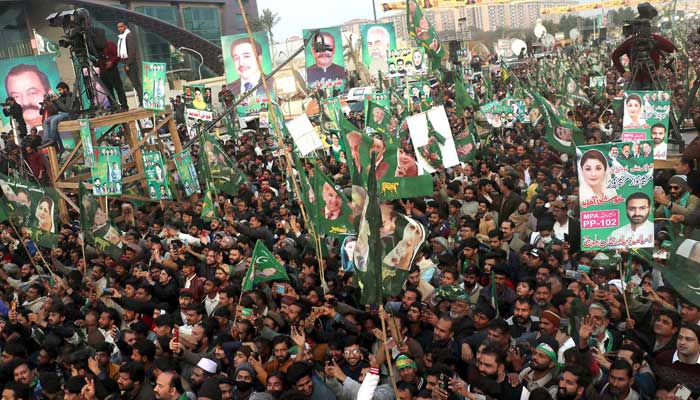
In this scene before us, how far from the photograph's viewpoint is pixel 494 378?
4.77 meters

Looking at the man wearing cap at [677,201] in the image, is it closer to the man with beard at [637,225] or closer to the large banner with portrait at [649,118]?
the man with beard at [637,225]

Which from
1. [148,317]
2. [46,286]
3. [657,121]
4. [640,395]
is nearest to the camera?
[640,395]

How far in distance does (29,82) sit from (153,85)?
37.5 ft

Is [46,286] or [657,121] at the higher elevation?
[657,121]

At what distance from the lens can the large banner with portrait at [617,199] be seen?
227 inches

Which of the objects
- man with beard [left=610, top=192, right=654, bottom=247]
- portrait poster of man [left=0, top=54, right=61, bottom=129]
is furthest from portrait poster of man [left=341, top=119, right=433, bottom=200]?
portrait poster of man [left=0, top=54, right=61, bottom=129]

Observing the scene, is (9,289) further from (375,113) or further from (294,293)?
(375,113)

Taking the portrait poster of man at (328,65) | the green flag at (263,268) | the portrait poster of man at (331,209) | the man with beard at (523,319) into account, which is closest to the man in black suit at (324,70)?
the portrait poster of man at (328,65)

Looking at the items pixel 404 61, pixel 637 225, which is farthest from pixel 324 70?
pixel 637 225

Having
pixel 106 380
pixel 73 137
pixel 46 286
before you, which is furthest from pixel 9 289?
pixel 73 137

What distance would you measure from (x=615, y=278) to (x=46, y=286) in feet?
21.6

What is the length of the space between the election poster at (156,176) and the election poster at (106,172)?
61 centimetres

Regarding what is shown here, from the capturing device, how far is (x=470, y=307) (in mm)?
6199

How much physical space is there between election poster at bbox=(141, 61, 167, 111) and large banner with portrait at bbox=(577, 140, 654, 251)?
345 inches
